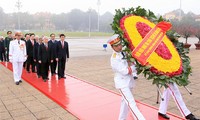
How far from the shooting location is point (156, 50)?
350 centimetres

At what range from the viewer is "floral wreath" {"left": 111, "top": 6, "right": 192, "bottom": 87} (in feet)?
10.6

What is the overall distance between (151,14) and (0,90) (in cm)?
498

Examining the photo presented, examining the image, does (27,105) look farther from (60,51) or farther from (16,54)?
(60,51)

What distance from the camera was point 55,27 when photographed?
9712 centimetres

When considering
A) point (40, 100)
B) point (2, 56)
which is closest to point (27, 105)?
point (40, 100)

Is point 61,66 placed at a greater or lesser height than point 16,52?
lesser

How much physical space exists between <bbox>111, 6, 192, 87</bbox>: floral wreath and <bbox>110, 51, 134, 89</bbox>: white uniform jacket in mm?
162

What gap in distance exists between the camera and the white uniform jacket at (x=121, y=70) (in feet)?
11.1

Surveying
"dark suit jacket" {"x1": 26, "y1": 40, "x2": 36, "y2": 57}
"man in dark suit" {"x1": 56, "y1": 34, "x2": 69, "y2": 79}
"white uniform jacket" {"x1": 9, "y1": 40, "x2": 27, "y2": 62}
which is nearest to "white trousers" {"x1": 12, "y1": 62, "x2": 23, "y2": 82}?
"white uniform jacket" {"x1": 9, "y1": 40, "x2": 27, "y2": 62}

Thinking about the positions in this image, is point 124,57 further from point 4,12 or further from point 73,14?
point 73,14

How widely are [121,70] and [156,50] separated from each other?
68 cm

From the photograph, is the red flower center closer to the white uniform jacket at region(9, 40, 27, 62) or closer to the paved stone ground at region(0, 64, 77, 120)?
the paved stone ground at region(0, 64, 77, 120)

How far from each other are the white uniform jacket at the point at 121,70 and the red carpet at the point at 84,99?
1.16 metres

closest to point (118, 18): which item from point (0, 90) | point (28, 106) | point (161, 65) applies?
point (161, 65)
